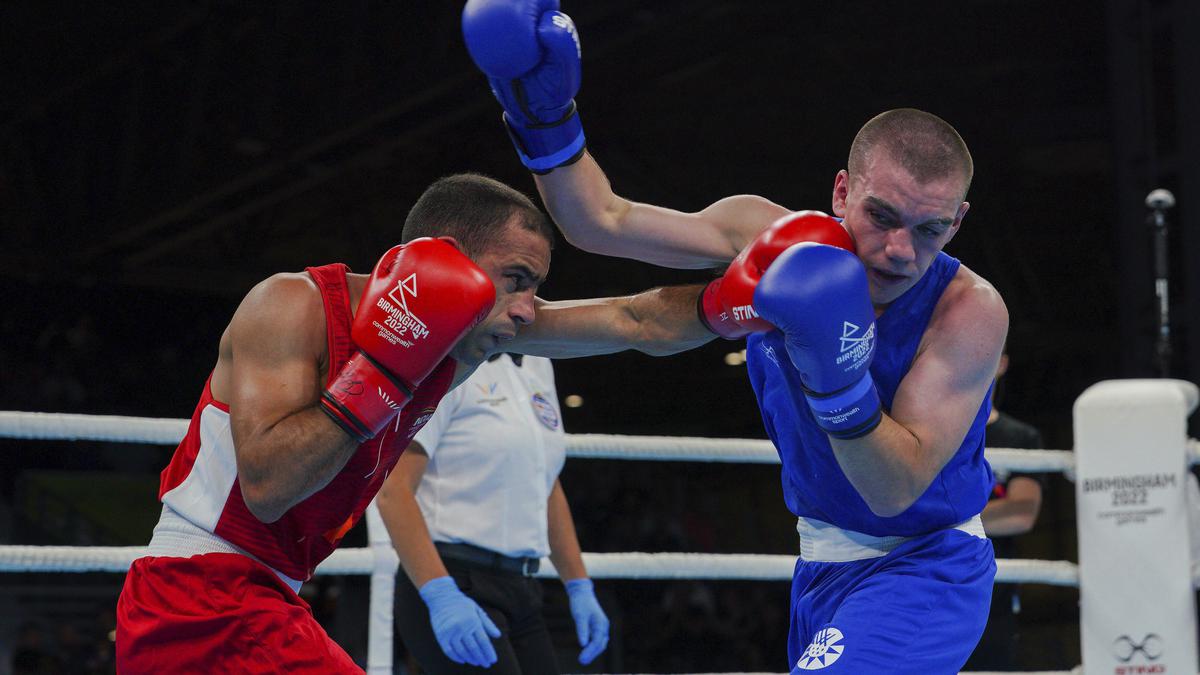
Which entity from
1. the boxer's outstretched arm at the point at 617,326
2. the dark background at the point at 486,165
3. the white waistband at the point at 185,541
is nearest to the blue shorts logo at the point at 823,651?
the boxer's outstretched arm at the point at 617,326

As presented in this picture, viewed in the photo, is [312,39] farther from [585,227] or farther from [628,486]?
[628,486]

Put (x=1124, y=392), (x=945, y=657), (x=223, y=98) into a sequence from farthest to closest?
(x=223, y=98), (x=1124, y=392), (x=945, y=657)

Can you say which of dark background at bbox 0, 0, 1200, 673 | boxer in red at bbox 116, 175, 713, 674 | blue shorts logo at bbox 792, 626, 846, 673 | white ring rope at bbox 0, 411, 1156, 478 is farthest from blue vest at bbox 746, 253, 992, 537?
dark background at bbox 0, 0, 1200, 673

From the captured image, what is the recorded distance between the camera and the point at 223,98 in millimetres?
7902

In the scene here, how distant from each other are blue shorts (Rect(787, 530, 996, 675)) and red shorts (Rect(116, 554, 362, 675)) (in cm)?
79

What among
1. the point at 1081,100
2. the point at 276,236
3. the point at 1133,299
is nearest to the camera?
the point at 1133,299

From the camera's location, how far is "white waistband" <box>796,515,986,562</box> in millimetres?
2184

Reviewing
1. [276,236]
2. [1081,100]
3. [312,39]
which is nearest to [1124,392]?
[312,39]

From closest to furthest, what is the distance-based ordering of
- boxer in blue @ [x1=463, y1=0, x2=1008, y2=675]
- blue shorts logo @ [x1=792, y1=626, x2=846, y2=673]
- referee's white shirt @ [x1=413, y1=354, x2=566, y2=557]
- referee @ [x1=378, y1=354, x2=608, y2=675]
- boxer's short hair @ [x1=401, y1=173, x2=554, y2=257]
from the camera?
boxer in blue @ [x1=463, y1=0, x2=1008, y2=675] < blue shorts logo @ [x1=792, y1=626, x2=846, y2=673] < boxer's short hair @ [x1=401, y1=173, x2=554, y2=257] < referee @ [x1=378, y1=354, x2=608, y2=675] < referee's white shirt @ [x1=413, y1=354, x2=566, y2=557]

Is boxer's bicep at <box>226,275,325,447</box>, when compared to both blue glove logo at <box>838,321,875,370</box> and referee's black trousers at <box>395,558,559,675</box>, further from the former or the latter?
referee's black trousers at <box>395,558,559,675</box>

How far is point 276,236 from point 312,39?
322 cm

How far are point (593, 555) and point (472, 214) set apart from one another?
1439 mm

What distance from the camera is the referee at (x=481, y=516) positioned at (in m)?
2.77

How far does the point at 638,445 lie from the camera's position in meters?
3.32
